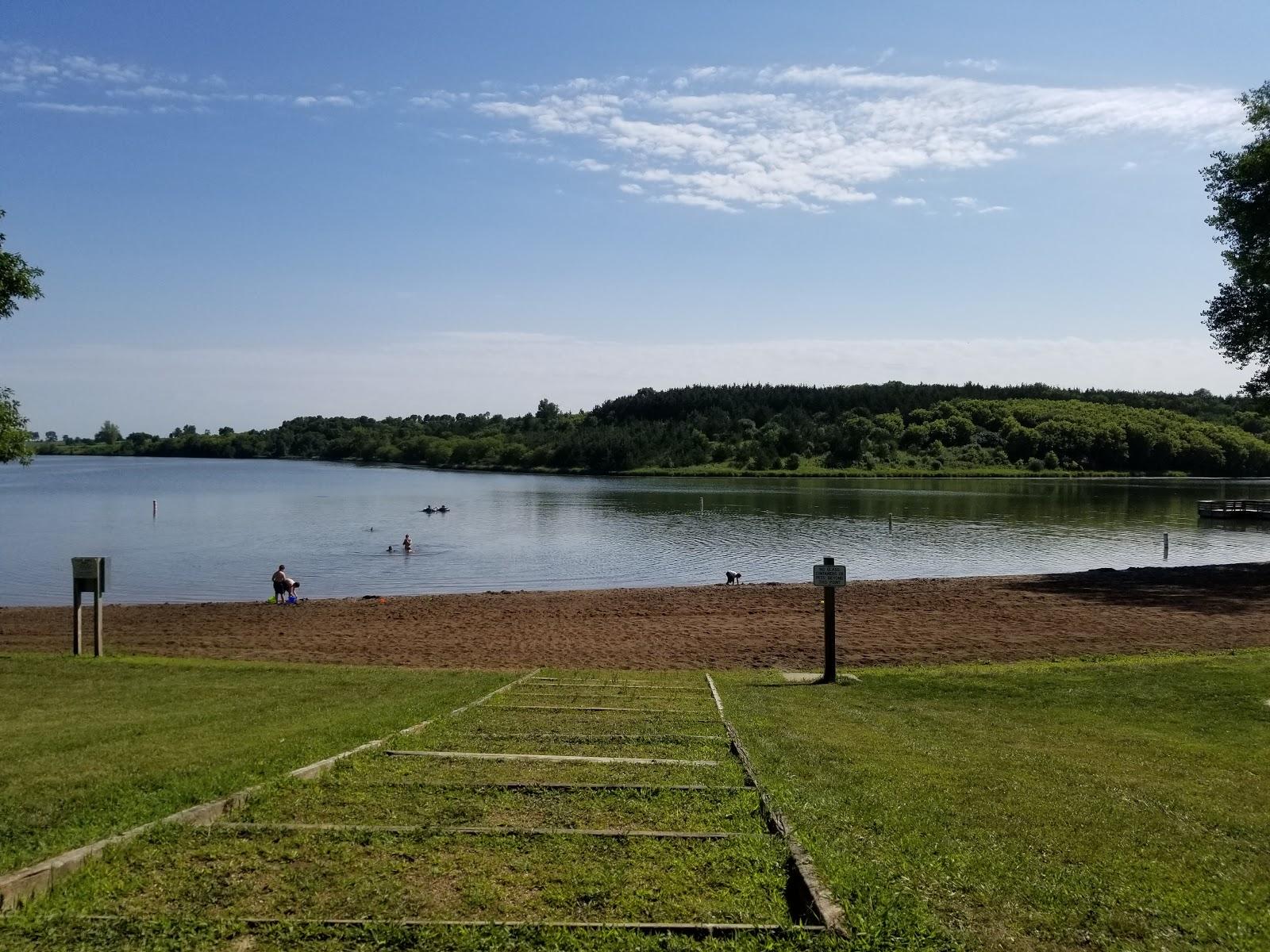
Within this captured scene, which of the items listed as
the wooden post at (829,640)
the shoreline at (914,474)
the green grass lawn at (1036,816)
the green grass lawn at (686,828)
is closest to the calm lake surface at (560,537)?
the wooden post at (829,640)

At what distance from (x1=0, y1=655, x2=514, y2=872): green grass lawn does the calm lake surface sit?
21494mm

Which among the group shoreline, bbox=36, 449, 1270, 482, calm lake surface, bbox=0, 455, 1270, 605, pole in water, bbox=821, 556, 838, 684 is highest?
shoreline, bbox=36, 449, 1270, 482

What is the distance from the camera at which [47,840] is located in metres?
5.65

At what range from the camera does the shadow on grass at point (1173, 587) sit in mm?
27281

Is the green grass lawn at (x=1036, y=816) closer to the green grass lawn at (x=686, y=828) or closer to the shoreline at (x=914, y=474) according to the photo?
the green grass lawn at (x=686, y=828)

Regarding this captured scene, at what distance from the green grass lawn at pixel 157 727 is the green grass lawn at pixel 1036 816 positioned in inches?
170

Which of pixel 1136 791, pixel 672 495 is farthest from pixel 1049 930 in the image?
pixel 672 495

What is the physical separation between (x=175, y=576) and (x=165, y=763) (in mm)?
36255

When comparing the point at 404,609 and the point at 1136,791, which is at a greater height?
the point at 1136,791

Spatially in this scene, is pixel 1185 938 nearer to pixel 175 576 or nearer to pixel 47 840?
pixel 47 840

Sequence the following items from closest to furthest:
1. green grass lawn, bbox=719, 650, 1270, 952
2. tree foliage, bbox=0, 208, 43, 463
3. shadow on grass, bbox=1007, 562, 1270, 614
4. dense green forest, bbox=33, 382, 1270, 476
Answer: green grass lawn, bbox=719, 650, 1270, 952 → tree foliage, bbox=0, 208, 43, 463 → shadow on grass, bbox=1007, 562, 1270, 614 → dense green forest, bbox=33, 382, 1270, 476

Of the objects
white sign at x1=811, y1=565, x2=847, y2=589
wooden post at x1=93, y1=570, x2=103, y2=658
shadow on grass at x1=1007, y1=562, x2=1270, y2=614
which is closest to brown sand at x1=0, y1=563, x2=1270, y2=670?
shadow on grass at x1=1007, y1=562, x2=1270, y2=614

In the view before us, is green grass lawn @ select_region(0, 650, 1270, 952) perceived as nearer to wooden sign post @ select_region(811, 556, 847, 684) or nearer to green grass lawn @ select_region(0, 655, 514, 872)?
green grass lawn @ select_region(0, 655, 514, 872)

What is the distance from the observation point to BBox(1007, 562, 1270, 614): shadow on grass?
27.3 metres
